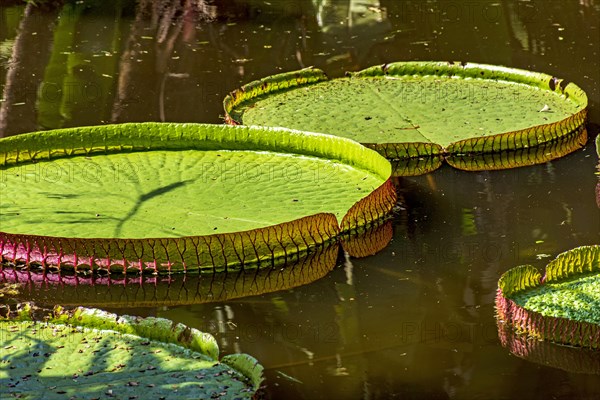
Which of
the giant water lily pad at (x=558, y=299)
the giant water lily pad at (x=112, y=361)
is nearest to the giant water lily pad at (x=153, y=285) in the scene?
the giant water lily pad at (x=112, y=361)

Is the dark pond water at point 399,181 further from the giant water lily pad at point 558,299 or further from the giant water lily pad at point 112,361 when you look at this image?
the giant water lily pad at point 112,361

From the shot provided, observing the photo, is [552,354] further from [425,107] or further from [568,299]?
[425,107]

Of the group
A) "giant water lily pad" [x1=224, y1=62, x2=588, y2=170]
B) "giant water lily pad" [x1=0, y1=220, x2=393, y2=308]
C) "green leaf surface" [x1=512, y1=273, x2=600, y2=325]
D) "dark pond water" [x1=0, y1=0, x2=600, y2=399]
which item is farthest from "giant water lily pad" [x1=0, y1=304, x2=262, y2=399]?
"giant water lily pad" [x1=224, y1=62, x2=588, y2=170]

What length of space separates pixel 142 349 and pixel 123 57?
364 centimetres

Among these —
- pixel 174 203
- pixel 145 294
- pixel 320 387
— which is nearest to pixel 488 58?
pixel 174 203

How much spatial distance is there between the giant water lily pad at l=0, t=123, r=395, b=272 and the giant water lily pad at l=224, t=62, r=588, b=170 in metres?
0.37

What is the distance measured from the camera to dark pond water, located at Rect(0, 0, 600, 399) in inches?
127

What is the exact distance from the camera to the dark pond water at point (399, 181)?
127 inches

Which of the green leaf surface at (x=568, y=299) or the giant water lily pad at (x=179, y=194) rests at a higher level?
the giant water lily pad at (x=179, y=194)

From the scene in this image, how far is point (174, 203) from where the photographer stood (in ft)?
13.9

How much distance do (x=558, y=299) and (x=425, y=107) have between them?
6.80ft

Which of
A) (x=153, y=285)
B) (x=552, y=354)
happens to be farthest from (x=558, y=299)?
(x=153, y=285)

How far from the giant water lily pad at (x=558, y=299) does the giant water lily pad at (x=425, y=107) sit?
1.28 m

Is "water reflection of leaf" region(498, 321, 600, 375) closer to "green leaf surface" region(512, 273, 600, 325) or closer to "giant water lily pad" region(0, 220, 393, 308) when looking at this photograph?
"green leaf surface" region(512, 273, 600, 325)
